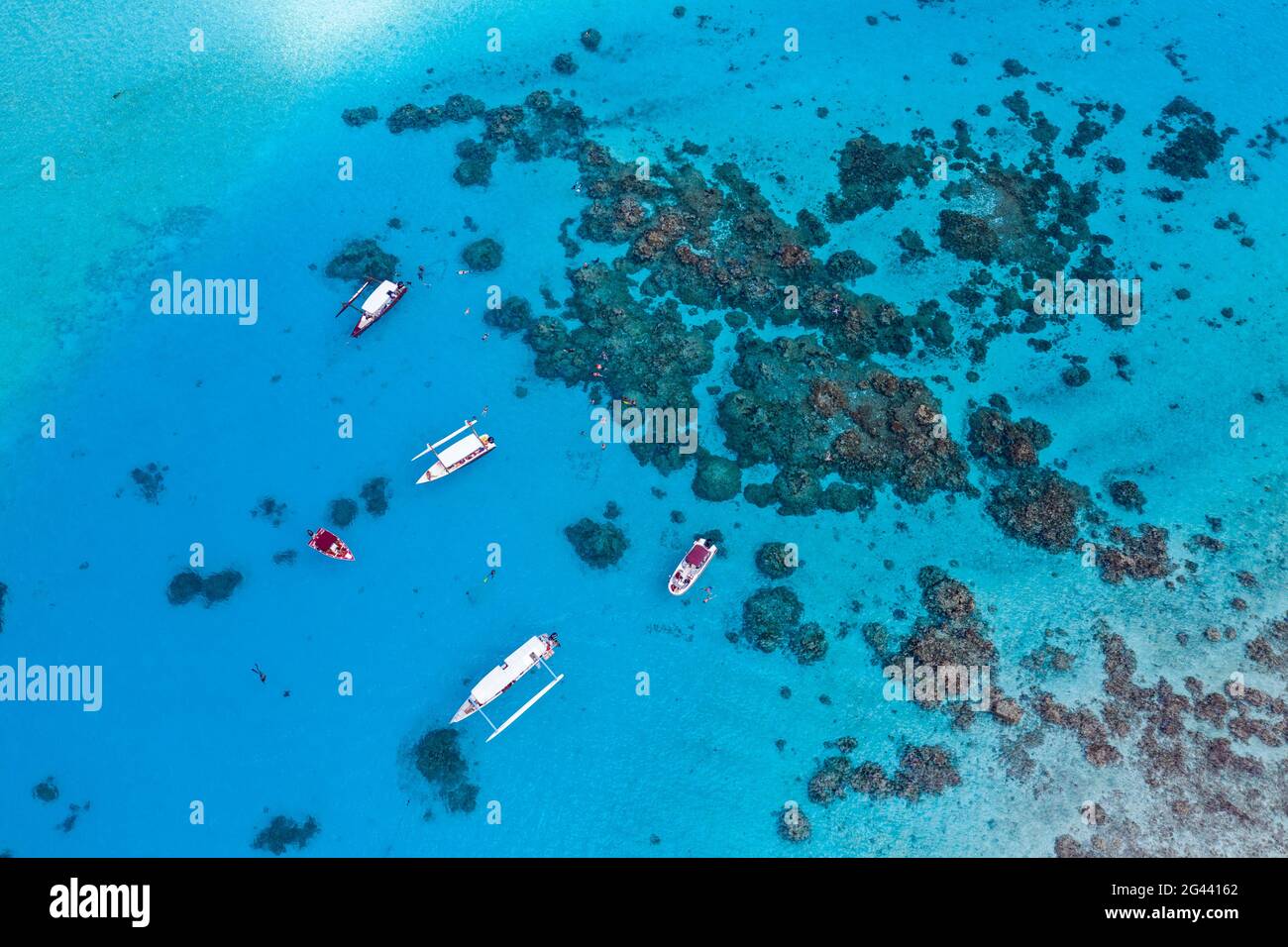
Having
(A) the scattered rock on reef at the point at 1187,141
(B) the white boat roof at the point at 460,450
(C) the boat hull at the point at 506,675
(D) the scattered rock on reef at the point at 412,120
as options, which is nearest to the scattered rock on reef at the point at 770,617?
(C) the boat hull at the point at 506,675

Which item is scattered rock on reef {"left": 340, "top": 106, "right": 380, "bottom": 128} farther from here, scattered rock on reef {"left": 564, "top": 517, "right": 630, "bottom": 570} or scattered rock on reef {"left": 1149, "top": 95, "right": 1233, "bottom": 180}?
scattered rock on reef {"left": 1149, "top": 95, "right": 1233, "bottom": 180}

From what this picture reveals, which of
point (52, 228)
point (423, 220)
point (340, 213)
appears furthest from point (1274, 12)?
point (52, 228)

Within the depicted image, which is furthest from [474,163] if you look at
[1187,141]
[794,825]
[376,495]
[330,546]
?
[1187,141]

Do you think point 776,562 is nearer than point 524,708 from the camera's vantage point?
No

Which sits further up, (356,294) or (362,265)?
(362,265)

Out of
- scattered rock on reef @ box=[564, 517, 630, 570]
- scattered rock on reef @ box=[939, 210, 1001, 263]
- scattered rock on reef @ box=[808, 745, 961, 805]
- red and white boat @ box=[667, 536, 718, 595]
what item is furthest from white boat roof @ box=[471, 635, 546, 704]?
scattered rock on reef @ box=[939, 210, 1001, 263]

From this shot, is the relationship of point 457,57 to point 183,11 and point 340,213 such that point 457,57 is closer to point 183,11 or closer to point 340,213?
point 340,213

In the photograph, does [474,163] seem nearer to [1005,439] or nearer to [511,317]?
[511,317]
